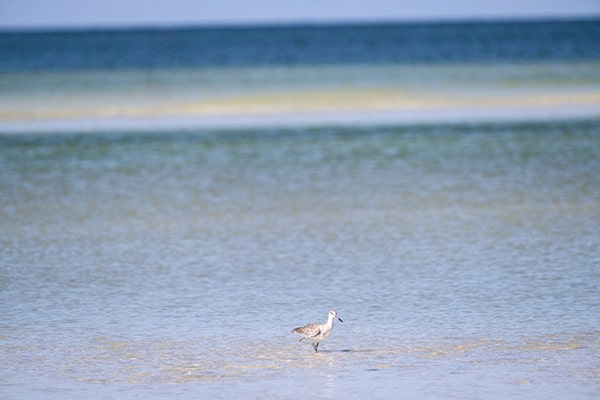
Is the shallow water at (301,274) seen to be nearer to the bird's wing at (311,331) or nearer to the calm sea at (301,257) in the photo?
the calm sea at (301,257)

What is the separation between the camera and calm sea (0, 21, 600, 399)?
5258mm

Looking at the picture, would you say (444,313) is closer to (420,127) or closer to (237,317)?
(237,317)

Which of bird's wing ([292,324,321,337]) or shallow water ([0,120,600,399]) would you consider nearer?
shallow water ([0,120,600,399])

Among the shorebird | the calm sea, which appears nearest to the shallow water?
the calm sea

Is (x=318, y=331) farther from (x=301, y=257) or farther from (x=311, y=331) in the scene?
(x=301, y=257)

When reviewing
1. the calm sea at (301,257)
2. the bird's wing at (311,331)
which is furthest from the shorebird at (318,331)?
the calm sea at (301,257)

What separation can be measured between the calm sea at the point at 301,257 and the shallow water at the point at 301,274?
0.8 inches

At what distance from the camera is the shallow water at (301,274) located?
5.21m

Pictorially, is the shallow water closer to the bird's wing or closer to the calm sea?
the calm sea

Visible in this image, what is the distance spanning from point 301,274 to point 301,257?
543 millimetres

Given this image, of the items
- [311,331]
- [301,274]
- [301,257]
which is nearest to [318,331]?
[311,331]

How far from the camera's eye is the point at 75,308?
6590mm

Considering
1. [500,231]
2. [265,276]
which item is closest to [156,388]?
[265,276]

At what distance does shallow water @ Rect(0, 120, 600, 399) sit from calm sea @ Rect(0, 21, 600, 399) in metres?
0.02
